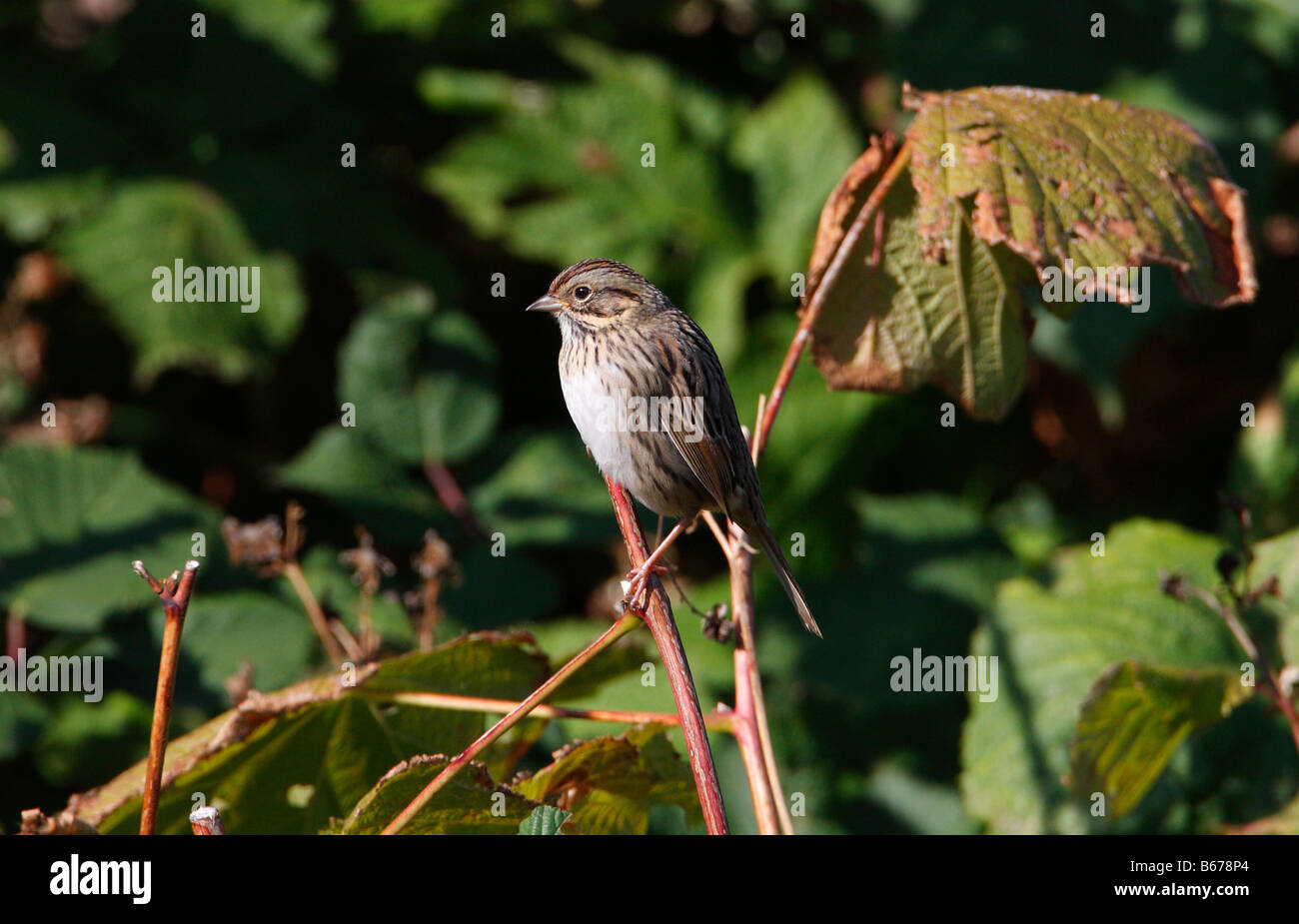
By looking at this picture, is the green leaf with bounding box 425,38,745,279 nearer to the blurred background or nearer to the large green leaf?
the blurred background

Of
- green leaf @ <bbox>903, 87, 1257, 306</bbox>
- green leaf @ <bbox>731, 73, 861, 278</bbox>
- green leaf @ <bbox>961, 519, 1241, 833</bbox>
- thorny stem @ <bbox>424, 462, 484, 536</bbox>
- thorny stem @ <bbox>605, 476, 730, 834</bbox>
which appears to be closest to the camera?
thorny stem @ <bbox>605, 476, 730, 834</bbox>

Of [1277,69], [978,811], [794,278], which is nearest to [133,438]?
[794,278]

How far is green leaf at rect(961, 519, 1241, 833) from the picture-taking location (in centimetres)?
322

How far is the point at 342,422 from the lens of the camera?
414 centimetres

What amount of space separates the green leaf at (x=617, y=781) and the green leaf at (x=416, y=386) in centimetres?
174

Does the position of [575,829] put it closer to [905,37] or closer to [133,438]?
[905,37]

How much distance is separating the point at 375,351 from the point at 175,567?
2.96 feet

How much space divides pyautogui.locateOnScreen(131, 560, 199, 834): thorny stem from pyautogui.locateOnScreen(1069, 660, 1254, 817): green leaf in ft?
5.97

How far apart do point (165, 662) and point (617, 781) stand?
910mm

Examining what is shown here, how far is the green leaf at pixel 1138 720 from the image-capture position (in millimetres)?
2768

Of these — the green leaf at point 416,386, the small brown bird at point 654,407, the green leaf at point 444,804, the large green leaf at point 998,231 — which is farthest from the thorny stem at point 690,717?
the green leaf at point 416,386

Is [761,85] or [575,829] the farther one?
[761,85]

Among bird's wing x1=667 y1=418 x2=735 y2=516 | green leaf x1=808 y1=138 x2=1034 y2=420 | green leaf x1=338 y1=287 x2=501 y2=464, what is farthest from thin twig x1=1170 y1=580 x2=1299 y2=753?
green leaf x1=338 y1=287 x2=501 y2=464
